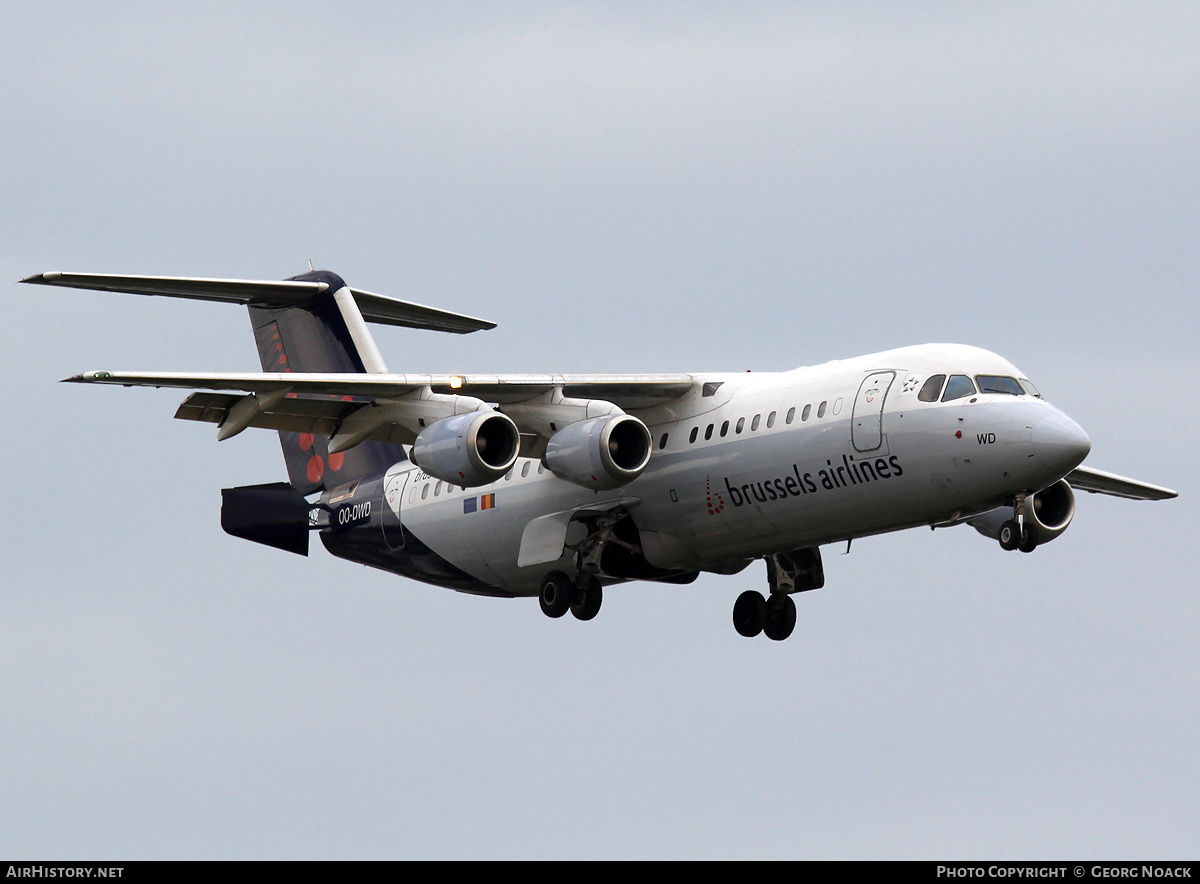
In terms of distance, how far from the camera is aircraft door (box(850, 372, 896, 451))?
72.7 feet

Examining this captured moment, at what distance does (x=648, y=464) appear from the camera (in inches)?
965

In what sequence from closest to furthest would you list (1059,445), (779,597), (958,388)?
1. (1059,445)
2. (958,388)
3. (779,597)

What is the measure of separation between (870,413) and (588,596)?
445cm

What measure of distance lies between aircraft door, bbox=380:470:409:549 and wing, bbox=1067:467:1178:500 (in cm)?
895

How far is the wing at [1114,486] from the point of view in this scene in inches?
1072

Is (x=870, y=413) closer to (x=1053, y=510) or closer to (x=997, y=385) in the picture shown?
(x=997, y=385)

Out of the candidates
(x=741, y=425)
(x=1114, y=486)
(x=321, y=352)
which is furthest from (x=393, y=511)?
(x=1114, y=486)

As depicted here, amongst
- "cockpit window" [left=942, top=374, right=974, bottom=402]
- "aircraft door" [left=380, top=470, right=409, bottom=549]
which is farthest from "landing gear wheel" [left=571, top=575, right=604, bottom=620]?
"cockpit window" [left=942, top=374, right=974, bottom=402]

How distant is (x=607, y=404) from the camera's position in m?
23.7

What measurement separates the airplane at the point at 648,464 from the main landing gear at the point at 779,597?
0.08ft

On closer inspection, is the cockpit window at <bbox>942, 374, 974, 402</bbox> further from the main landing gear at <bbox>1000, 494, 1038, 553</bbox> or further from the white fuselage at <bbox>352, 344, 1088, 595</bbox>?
the main landing gear at <bbox>1000, 494, 1038, 553</bbox>

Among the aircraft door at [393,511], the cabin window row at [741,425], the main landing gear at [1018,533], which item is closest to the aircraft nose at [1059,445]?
the main landing gear at [1018,533]
